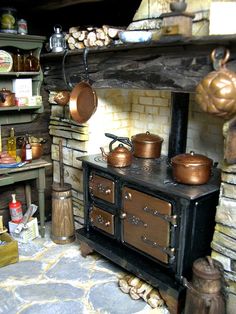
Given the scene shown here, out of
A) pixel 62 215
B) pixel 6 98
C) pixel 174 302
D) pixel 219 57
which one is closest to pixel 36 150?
pixel 6 98

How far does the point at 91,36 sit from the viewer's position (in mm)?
2639

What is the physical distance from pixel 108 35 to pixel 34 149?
1.16 meters

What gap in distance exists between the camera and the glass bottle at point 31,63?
2998mm

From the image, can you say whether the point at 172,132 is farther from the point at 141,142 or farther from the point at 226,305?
the point at 226,305

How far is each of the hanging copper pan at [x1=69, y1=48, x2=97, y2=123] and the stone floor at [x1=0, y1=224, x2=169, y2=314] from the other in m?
1.14

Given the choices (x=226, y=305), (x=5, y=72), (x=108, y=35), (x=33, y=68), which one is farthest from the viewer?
(x=33, y=68)

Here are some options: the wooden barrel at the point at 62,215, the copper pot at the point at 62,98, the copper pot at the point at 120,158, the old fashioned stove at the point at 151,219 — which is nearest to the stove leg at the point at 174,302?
the old fashioned stove at the point at 151,219

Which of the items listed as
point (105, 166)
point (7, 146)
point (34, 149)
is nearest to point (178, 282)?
point (105, 166)

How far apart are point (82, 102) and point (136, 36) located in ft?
2.48

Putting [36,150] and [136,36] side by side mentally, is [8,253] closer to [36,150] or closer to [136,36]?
[36,150]

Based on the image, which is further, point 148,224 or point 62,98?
point 62,98

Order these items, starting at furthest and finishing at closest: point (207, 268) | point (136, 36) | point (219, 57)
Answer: point (136, 36)
point (207, 268)
point (219, 57)

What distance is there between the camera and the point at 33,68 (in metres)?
3.02

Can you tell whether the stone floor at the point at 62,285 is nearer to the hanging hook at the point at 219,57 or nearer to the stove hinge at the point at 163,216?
the stove hinge at the point at 163,216
